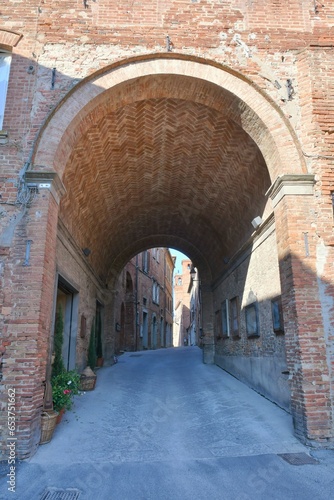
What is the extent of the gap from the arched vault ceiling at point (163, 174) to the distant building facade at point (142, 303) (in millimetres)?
5608

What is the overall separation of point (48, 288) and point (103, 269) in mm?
7363

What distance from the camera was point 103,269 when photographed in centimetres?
1314

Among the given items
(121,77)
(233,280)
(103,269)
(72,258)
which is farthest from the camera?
(103,269)

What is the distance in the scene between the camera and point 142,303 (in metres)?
22.9

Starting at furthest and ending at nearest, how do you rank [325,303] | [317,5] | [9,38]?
[317,5] → [9,38] → [325,303]

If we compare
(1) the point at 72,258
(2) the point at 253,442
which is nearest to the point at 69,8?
(1) the point at 72,258

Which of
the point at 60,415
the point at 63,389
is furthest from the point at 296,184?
the point at 60,415

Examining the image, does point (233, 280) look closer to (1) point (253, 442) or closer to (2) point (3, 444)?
(1) point (253, 442)

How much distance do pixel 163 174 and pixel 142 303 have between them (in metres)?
14.3

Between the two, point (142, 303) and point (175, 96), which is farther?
point (142, 303)

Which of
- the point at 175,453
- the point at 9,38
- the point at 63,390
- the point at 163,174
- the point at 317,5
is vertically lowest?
the point at 175,453

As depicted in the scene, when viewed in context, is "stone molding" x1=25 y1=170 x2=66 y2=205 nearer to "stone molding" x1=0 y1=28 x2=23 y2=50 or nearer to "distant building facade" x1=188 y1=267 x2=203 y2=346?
"stone molding" x1=0 y1=28 x2=23 y2=50

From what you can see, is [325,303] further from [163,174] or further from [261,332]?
[163,174]

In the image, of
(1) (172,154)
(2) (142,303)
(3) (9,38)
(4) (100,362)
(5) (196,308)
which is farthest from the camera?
(5) (196,308)
